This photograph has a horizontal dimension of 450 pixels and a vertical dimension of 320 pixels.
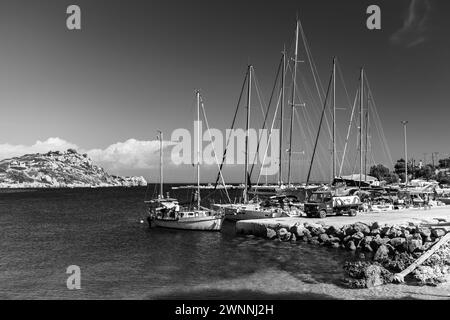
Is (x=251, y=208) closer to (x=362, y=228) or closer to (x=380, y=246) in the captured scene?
(x=362, y=228)

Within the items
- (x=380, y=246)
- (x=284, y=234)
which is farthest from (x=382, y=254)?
(x=284, y=234)

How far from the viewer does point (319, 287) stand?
22.0 meters

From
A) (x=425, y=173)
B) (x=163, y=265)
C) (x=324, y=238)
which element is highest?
(x=425, y=173)

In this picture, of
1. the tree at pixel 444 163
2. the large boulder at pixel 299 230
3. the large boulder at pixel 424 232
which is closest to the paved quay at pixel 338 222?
the large boulder at pixel 299 230

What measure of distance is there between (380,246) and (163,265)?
1684 cm

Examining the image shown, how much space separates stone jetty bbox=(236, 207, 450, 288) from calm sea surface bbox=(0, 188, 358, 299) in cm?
172

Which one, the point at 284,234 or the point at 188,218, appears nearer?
the point at 284,234

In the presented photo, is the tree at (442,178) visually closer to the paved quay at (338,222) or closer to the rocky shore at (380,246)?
the paved quay at (338,222)

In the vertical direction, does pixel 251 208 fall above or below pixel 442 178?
below

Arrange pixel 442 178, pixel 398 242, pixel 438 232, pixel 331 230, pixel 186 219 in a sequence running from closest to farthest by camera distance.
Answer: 1. pixel 398 242
2. pixel 438 232
3. pixel 331 230
4. pixel 186 219
5. pixel 442 178

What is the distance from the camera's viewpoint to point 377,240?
3397 cm

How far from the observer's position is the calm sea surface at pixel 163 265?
23.0m
